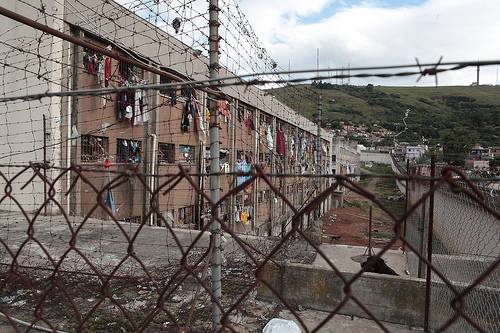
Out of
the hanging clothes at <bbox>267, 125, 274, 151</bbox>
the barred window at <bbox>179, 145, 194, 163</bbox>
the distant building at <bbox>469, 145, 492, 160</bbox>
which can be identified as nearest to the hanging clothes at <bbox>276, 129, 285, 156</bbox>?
the hanging clothes at <bbox>267, 125, 274, 151</bbox>

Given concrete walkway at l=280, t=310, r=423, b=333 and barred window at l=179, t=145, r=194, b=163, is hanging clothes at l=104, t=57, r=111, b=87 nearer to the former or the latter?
barred window at l=179, t=145, r=194, b=163

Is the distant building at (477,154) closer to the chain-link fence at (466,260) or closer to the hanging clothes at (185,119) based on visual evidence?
the chain-link fence at (466,260)

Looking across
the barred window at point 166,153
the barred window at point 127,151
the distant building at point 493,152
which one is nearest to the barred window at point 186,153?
the barred window at point 166,153

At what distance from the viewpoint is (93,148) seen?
8922mm

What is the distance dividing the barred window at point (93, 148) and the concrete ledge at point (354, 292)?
6179 mm

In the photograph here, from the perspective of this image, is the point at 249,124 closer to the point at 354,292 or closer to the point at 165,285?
the point at 354,292

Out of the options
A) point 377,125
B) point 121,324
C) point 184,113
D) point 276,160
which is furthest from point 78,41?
point 377,125

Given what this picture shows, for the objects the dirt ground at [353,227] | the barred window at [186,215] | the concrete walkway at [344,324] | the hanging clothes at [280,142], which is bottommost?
the dirt ground at [353,227]

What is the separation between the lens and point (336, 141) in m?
37.9

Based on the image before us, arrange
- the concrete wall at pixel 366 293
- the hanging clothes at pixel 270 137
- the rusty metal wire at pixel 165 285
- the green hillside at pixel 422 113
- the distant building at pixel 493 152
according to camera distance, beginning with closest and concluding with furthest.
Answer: the rusty metal wire at pixel 165 285
the concrete wall at pixel 366 293
the distant building at pixel 493 152
the hanging clothes at pixel 270 137
the green hillside at pixel 422 113

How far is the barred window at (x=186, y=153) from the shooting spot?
12.1 meters

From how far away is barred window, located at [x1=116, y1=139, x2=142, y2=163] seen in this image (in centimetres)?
958

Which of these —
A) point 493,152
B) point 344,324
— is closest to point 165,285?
point 344,324

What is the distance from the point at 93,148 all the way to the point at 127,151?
96 cm
